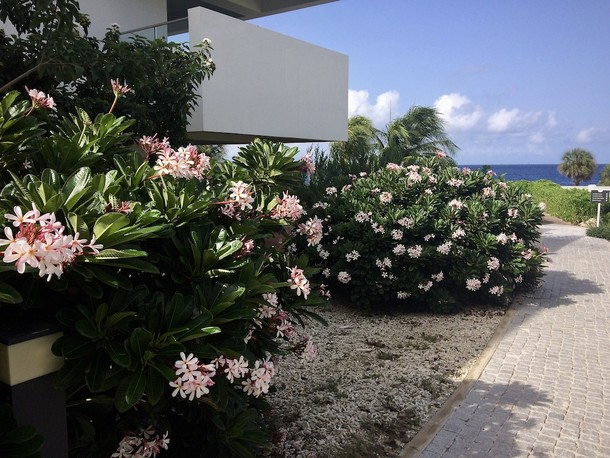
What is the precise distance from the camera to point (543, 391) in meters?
4.74

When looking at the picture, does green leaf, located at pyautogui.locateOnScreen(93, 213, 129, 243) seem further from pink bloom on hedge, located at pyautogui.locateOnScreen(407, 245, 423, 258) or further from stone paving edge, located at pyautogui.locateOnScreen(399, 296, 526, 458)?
pink bloom on hedge, located at pyautogui.locateOnScreen(407, 245, 423, 258)

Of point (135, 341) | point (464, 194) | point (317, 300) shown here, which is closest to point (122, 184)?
point (135, 341)

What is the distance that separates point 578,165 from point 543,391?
40.7m

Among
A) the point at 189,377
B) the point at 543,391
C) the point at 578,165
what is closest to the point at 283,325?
the point at 189,377

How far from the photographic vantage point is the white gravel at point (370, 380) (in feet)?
12.5

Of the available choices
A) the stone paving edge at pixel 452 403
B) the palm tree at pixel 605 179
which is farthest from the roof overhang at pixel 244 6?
the palm tree at pixel 605 179

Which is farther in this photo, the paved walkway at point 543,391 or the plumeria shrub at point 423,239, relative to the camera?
the plumeria shrub at point 423,239

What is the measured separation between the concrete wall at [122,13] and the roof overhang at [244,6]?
3.10 m

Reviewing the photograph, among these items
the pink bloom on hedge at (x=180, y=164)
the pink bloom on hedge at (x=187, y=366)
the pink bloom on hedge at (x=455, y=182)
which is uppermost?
the pink bloom on hedge at (x=180, y=164)

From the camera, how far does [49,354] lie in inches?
67.1

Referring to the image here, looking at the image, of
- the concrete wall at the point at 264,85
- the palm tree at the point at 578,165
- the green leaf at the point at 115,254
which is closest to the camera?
the green leaf at the point at 115,254

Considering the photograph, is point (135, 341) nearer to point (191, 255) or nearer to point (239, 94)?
point (191, 255)

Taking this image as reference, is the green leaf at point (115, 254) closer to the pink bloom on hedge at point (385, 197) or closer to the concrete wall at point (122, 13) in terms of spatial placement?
the pink bloom on hedge at point (385, 197)

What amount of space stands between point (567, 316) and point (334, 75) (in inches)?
289
